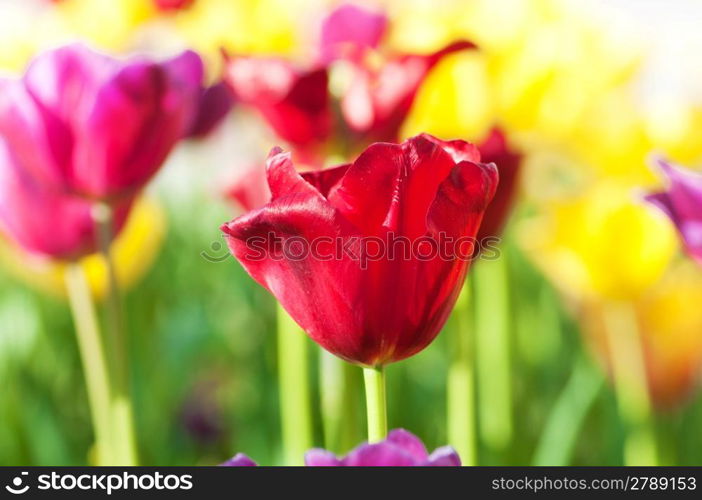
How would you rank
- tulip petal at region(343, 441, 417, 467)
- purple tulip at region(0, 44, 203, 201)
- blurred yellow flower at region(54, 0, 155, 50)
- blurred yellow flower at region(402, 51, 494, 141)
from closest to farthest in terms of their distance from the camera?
tulip petal at region(343, 441, 417, 467) < purple tulip at region(0, 44, 203, 201) < blurred yellow flower at region(402, 51, 494, 141) < blurred yellow flower at region(54, 0, 155, 50)

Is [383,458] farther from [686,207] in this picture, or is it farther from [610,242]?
[610,242]

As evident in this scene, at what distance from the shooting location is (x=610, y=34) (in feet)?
2.64

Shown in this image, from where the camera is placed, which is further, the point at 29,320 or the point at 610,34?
the point at 29,320

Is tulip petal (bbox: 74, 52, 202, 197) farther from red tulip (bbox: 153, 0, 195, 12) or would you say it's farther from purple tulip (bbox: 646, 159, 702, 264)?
red tulip (bbox: 153, 0, 195, 12)

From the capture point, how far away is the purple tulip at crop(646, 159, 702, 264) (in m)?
0.37

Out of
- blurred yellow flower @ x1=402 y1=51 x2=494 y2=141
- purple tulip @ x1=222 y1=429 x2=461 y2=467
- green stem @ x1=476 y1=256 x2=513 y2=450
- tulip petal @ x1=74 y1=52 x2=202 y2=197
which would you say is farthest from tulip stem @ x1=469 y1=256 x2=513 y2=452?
purple tulip @ x1=222 y1=429 x2=461 y2=467

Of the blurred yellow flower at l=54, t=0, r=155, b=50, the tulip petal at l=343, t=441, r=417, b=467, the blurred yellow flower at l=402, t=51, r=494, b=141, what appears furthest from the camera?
the blurred yellow flower at l=54, t=0, r=155, b=50

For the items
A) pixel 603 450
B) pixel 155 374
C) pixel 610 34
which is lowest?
pixel 603 450

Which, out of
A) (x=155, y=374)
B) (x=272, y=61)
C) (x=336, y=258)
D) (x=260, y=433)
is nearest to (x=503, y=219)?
(x=272, y=61)

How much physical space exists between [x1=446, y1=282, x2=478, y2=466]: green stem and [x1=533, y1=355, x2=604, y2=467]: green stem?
7cm

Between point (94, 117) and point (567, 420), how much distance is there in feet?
1.38

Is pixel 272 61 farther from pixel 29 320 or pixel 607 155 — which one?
pixel 29 320

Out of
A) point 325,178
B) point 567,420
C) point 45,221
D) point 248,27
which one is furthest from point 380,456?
point 248,27

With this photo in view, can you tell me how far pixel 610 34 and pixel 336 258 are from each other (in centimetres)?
57
